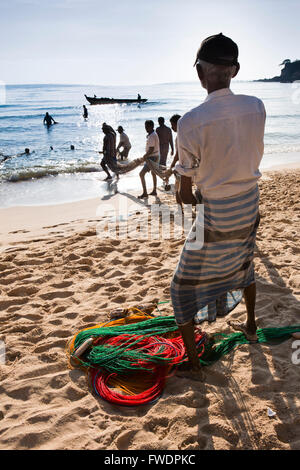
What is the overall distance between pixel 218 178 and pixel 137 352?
140cm

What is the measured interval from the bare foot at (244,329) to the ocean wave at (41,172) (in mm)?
9429

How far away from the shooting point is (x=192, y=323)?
2059 millimetres

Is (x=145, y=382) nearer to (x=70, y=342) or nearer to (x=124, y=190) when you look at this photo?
(x=70, y=342)

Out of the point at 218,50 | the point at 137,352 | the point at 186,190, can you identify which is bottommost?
the point at 137,352

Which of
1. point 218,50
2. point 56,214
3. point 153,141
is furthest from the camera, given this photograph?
point 153,141

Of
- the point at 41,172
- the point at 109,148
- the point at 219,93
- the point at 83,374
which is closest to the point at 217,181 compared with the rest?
the point at 219,93

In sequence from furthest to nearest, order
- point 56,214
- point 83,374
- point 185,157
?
point 56,214, point 83,374, point 185,157

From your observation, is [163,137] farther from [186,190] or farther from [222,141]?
[222,141]

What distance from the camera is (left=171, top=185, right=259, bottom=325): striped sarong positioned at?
1829mm

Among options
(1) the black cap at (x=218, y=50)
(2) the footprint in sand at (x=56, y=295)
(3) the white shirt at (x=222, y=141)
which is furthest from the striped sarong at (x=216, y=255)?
(2) the footprint in sand at (x=56, y=295)

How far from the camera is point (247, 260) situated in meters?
2.11

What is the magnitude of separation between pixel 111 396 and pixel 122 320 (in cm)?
75

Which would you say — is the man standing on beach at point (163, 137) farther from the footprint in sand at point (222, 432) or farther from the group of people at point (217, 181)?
the footprint in sand at point (222, 432)

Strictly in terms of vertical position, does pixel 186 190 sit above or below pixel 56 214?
above
